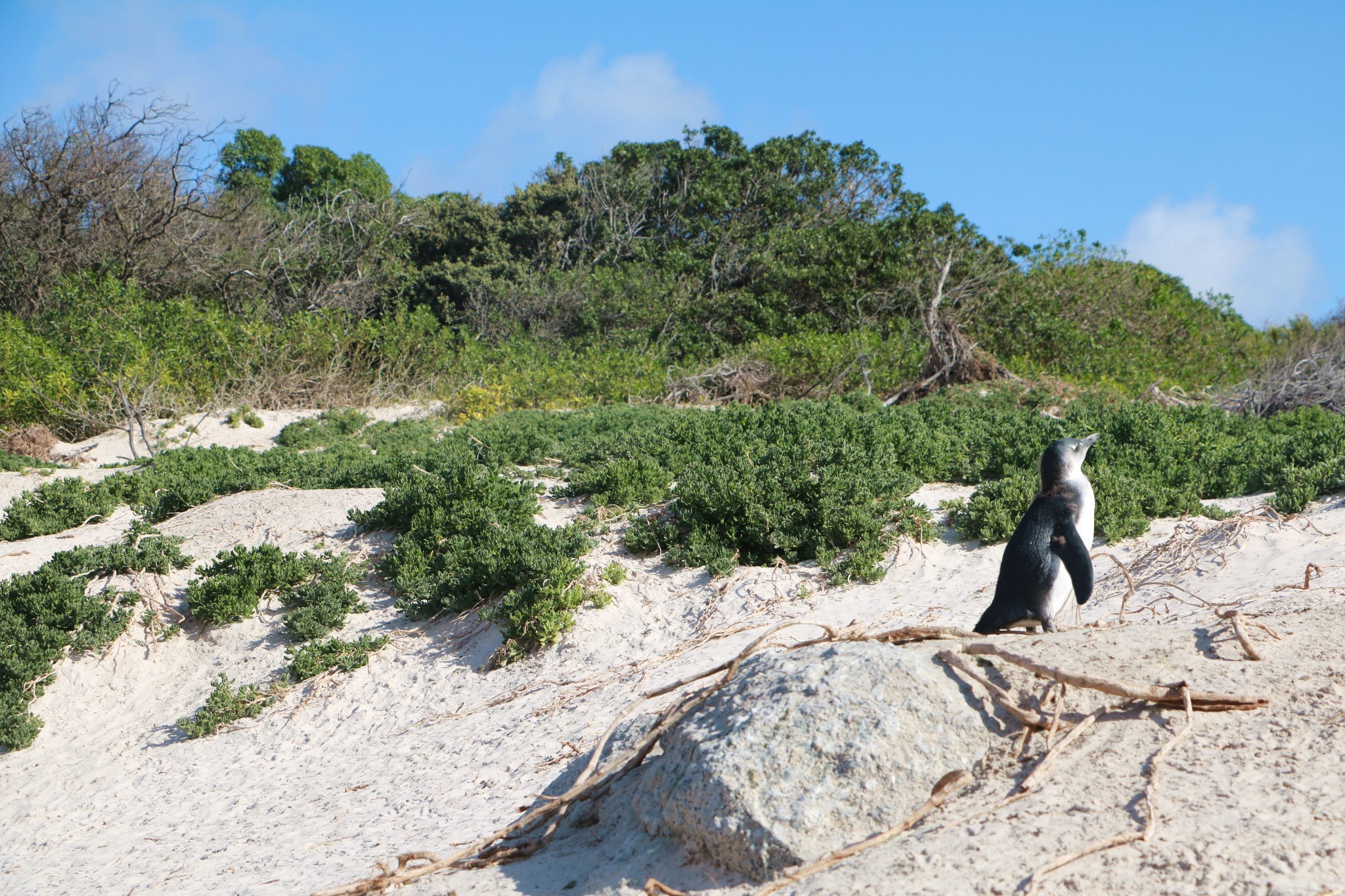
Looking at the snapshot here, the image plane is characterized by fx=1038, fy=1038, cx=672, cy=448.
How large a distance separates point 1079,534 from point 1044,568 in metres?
0.30

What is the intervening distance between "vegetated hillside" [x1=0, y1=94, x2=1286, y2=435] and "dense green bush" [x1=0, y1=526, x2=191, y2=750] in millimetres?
6769

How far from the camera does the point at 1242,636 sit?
350 centimetres

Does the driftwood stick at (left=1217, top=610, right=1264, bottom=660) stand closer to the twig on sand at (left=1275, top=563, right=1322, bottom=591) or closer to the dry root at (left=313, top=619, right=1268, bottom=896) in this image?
the dry root at (left=313, top=619, right=1268, bottom=896)

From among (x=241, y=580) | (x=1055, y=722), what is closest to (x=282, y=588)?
(x=241, y=580)

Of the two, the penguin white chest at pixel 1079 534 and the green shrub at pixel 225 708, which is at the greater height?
the penguin white chest at pixel 1079 534

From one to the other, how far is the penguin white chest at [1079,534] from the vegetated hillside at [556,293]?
11.9 meters

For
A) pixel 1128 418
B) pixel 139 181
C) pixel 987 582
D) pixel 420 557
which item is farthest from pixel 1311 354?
pixel 139 181

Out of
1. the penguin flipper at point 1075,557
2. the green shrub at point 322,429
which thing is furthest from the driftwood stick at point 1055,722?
the green shrub at point 322,429

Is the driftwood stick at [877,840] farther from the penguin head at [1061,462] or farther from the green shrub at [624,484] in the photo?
the green shrub at [624,484]

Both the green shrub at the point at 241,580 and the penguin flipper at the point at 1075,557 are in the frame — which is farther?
the green shrub at the point at 241,580

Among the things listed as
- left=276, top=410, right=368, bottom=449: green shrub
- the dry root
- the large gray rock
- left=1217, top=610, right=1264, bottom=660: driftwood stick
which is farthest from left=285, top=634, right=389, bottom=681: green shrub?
left=276, top=410, right=368, bottom=449: green shrub

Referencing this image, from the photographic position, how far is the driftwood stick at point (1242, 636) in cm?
347

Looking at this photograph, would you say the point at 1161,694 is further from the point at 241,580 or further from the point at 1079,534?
the point at 241,580

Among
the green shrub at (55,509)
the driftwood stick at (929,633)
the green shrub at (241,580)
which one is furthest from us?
the green shrub at (55,509)
